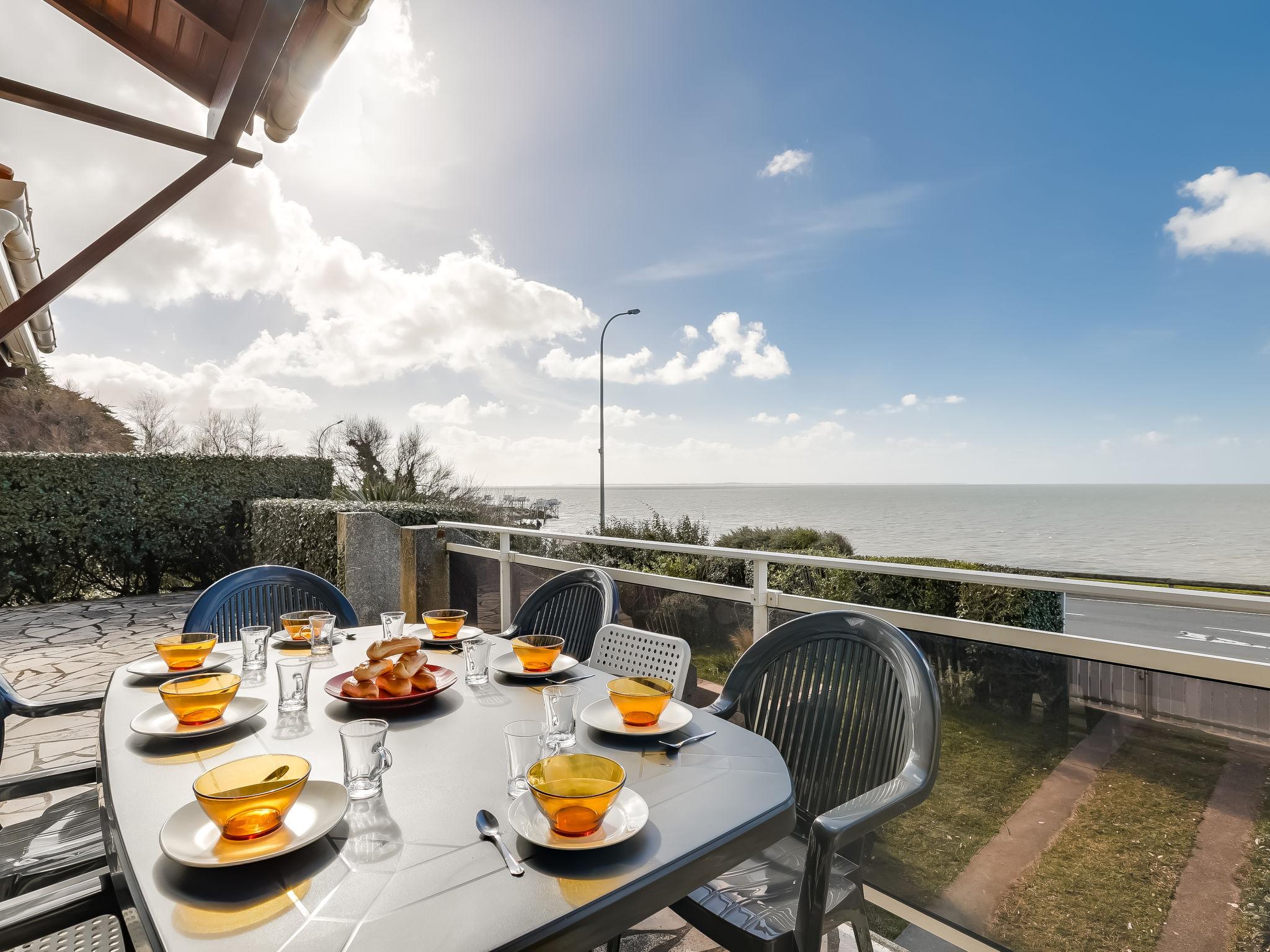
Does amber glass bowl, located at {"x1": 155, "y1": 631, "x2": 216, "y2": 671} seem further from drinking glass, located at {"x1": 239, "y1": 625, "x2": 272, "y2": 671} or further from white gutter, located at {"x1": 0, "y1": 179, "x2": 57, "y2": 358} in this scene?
white gutter, located at {"x1": 0, "y1": 179, "x2": 57, "y2": 358}

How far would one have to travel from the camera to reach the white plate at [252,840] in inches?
31.0

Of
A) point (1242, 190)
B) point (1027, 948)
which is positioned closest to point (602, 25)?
point (1027, 948)

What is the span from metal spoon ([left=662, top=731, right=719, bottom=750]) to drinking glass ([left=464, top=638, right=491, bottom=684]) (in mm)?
610

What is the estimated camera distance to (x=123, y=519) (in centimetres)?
772

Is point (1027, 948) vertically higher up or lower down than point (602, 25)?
lower down

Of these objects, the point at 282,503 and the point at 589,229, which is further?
the point at 589,229

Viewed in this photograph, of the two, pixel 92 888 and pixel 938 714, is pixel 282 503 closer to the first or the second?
pixel 92 888

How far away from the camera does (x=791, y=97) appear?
27.7 ft

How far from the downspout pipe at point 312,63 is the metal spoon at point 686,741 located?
→ 8.87 ft

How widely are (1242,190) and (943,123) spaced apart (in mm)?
15282

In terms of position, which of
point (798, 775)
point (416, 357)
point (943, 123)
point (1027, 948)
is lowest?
point (1027, 948)

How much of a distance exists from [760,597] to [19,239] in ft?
11.8

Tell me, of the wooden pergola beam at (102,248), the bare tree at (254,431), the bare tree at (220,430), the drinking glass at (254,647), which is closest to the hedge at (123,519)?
the wooden pergola beam at (102,248)

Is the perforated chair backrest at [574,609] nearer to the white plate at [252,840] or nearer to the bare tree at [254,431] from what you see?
the white plate at [252,840]
